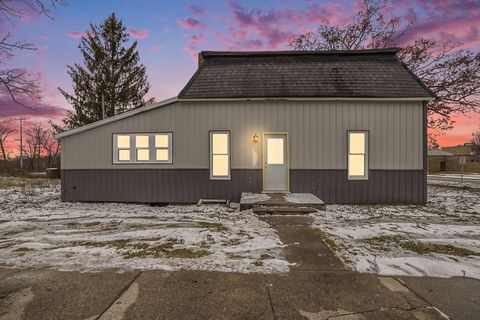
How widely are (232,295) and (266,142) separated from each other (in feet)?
24.3

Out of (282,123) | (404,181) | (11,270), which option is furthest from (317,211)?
(11,270)

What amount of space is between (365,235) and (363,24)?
63.2 feet

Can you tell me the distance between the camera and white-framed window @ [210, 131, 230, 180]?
33.7 feet

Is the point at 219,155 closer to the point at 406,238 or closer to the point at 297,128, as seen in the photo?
the point at 297,128

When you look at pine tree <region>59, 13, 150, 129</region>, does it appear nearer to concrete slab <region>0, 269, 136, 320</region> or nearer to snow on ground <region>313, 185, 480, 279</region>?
snow on ground <region>313, 185, 480, 279</region>

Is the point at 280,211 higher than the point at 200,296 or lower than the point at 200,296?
higher

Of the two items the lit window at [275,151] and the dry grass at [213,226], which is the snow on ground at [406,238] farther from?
the lit window at [275,151]

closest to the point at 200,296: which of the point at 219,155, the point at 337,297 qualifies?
the point at 337,297

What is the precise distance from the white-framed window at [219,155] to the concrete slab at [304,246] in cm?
347

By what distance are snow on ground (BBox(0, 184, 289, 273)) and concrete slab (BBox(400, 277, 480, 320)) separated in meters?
1.83

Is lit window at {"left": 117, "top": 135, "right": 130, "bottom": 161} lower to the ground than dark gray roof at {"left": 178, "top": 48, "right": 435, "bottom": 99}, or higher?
lower

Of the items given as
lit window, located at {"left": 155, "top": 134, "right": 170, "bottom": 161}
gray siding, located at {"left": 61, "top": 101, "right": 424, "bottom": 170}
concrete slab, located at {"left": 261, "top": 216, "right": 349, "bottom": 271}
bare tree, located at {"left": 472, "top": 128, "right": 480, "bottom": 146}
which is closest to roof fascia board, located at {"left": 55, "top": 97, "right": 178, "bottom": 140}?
gray siding, located at {"left": 61, "top": 101, "right": 424, "bottom": 170}

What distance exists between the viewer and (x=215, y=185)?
1031 centimetres

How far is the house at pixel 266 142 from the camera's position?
994 cm
